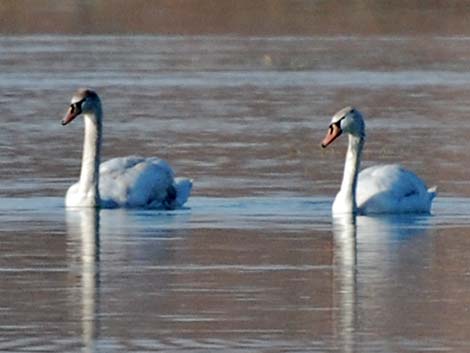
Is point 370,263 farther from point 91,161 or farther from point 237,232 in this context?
point 91,161

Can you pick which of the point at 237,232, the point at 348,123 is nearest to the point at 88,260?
the point at 237,232

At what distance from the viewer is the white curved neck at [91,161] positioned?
673 inches

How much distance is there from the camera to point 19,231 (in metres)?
15.0

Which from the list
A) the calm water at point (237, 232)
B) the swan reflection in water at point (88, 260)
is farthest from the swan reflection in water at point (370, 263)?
the swan reflection in water at point (88, 260)

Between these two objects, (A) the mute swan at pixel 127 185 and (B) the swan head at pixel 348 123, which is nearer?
(A) the mute swan at pixel 127 185

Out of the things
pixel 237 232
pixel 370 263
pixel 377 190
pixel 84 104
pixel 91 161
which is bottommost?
pixel 370 263

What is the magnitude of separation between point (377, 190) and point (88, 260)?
13.8ft

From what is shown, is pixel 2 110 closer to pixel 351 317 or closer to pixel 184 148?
pixel 184 148

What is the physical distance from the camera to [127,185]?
1728 cm

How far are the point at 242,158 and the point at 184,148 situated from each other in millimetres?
1444

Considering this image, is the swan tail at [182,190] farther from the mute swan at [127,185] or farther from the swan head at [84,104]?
the swan head at [84,104]

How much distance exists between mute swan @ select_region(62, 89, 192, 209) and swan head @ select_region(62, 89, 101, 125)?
493 mm

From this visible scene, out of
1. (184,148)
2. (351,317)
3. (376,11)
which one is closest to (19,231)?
(351,317)

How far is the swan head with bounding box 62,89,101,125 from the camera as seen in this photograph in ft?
59.8
